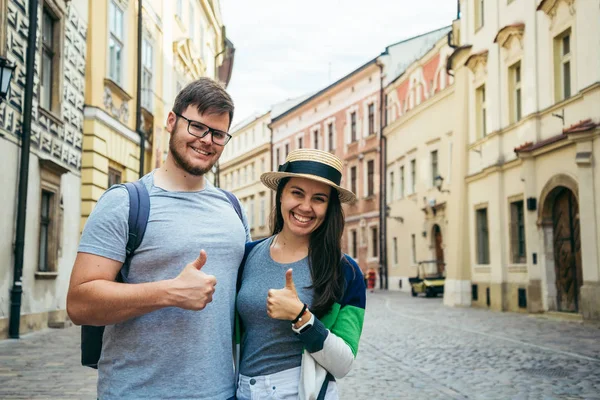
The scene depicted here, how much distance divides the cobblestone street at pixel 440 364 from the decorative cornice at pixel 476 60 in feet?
32.1

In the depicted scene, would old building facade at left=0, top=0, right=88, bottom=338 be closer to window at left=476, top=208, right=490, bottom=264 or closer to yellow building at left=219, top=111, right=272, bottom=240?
window at left=476, top=208, right=490, bottom=264

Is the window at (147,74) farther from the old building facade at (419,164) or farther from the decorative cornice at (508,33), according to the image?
the old building facade at (419,164)

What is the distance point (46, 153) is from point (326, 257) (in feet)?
38.2

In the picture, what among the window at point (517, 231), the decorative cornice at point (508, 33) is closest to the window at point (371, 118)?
the decorative cornice at point (508, 33)

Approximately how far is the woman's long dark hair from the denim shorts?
0.82ft

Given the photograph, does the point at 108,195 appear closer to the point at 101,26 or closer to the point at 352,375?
the point at 352,375

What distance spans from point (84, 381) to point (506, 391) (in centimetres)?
428

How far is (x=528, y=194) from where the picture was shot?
19906 mm

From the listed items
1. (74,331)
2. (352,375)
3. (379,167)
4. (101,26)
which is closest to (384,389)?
(352,375)

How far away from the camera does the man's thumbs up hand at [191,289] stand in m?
2.52

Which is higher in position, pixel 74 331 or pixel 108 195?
pixel 108 195

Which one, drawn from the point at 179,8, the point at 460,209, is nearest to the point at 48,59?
the point at 179,8

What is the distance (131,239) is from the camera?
2.70 m

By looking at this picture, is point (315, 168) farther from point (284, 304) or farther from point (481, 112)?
point (481, 112)
